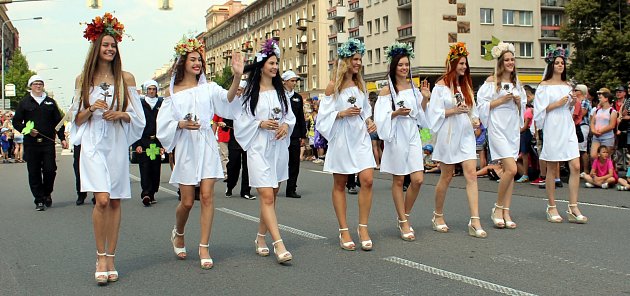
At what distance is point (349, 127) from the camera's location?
7.86 m

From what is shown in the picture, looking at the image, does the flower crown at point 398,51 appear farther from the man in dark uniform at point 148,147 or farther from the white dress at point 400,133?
the man in dark uniform at point 148,147

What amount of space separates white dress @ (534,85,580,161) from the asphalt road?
0.93 m

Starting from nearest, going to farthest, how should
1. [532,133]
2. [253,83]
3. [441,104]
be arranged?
[253,83] → [441,104] → [532,133]

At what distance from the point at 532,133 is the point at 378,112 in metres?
8.60

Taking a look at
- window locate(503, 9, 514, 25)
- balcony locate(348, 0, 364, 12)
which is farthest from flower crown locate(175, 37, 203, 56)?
balcony locate(348, 0, 364, 12)

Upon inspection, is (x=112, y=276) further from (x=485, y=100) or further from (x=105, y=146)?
(x=485, y=100)

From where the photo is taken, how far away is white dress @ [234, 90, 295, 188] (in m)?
7.28

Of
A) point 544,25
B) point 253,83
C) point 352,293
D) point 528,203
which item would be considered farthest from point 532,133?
point 544,25

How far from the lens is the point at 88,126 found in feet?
21.7

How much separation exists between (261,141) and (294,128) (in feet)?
19.0

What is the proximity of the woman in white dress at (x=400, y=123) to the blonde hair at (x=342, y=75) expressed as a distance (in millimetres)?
424

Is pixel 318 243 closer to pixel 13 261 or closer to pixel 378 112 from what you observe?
pixel 378 112

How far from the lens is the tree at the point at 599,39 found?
52625 millimetres

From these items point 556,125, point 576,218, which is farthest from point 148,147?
point 576,218
